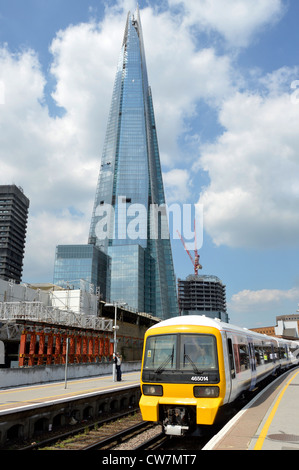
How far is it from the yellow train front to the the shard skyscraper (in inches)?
5208

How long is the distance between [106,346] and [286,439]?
49727 mm

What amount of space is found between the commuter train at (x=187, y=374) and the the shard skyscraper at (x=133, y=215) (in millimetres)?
132044

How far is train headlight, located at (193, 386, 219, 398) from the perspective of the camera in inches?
422

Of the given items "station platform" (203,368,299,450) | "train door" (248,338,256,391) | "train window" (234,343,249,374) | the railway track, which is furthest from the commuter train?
"train door" (248,338,256,391)

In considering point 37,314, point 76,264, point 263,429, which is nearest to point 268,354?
point 263,429

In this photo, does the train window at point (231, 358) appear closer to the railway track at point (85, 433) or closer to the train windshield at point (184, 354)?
the train windshield at point (184, 354)

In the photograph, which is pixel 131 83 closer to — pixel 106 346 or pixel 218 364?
pixel 106 346

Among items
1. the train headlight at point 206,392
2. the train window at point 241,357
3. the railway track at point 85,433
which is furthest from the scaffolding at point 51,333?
the train headlight at point 206,392

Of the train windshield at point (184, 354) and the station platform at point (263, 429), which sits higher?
the train windshield at point (184, 354)

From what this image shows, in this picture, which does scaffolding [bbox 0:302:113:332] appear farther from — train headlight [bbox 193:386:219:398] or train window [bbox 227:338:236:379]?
train headlight [bbox 193:386:219:398]

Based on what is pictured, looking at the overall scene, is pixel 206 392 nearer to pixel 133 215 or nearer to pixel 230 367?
pixel 230 367

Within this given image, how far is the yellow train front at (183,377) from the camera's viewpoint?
10.6m

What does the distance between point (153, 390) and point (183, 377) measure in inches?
42.7

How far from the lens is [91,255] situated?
139 metres
